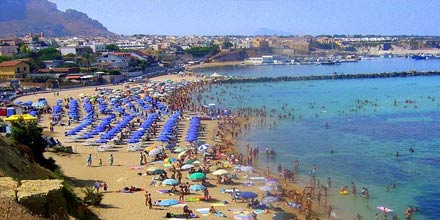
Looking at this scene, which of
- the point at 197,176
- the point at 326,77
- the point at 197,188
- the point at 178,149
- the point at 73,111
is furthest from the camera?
the point at 326,77

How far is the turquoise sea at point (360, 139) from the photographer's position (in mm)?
18547

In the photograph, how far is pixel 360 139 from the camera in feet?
95.3

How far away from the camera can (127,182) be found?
59.8 feet

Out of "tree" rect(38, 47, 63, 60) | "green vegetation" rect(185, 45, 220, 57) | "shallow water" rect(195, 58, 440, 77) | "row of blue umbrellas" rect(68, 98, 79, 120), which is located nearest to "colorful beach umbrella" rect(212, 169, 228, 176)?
"row of blue umbrellas" rect(68, 98, 79, 120)

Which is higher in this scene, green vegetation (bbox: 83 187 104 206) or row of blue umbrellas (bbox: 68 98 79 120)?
green vegetation (bbox: 83 187 104 206)

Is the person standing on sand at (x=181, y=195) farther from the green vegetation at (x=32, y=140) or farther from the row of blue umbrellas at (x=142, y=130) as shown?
the row of blue umbrellas at (x=142, y=130)

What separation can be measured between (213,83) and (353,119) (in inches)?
1217

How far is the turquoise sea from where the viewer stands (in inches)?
730

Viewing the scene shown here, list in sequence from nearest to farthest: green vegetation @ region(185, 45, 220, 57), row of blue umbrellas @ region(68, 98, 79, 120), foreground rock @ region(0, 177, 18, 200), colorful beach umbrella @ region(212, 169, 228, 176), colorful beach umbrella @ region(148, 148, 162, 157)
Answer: foreground rock @ region(0, 177, 18, 200) → colorful beach umbrella @ region(212, 169, 228, 176) → colorful beach umbrella @ region(148, 148, 162, 157) → row of blue umbrellas @ region(68, 98, 79, 120) → green vegetation @ region(185, 45, 220, 57)

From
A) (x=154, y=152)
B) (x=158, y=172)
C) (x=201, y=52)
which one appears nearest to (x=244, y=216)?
(x=158, y=172)

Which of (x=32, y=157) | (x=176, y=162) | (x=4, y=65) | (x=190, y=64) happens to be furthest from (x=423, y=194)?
(x=190, y=64)

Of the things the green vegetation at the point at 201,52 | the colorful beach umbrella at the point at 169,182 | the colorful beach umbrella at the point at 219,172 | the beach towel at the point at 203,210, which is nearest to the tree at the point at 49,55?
the green vegetation at the point at 201,52

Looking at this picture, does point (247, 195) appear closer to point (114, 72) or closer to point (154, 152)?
point (154, 152)

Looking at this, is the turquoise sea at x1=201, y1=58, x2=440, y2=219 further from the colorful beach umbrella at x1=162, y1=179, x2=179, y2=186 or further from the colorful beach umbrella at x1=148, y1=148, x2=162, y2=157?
the colorful beach umbrella at x1=162, y1=179, x2=179, y2=186
